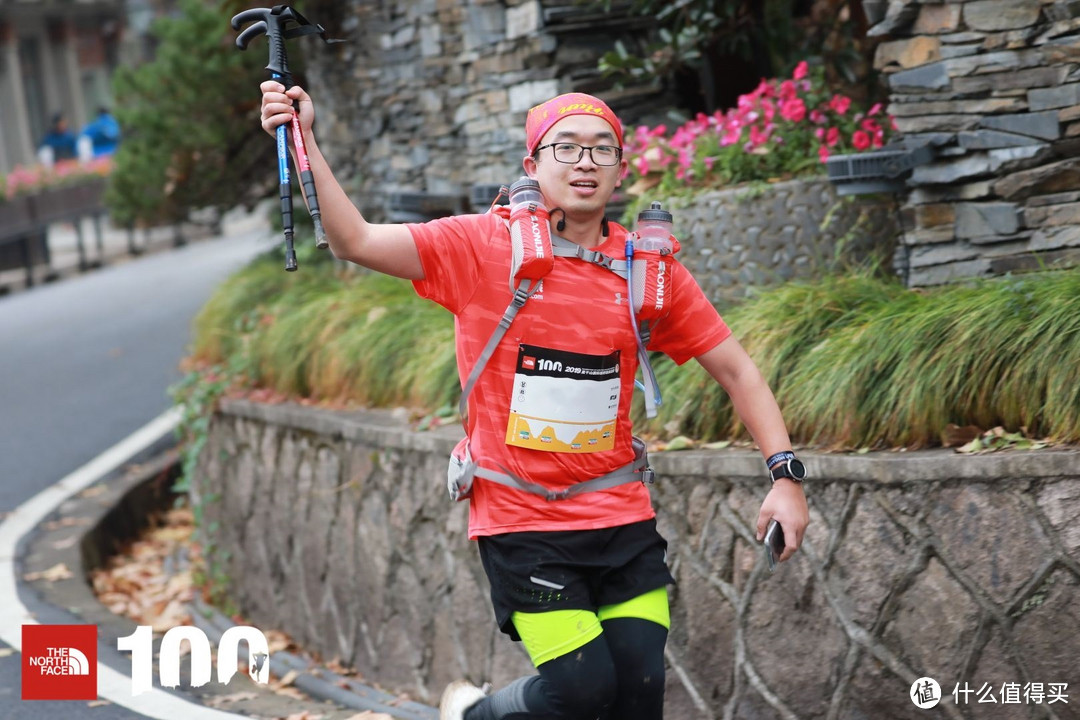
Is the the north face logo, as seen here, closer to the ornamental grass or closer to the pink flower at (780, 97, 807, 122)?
the ornamental grass

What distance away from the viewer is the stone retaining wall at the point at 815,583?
14.2 ft

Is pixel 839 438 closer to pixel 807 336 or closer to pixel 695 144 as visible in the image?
pixel 807 336

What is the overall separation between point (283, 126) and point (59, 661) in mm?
3671

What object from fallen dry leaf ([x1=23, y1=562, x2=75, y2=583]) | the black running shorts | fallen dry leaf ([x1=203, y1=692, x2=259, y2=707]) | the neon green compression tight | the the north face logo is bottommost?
fallen dry leaf ([x1=203, y1=692, x2=259, y2=707])

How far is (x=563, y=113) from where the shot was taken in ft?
12.1

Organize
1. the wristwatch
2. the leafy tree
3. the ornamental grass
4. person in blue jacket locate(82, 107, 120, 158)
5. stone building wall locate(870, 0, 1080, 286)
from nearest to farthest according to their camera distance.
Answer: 1. the wristwatch
2. the ornamental grass
3. stone building wall locate(870, 0, 1080, 286)
4. the leafy tree
5. person in blue jacket locate(82, 107, 120, 158)

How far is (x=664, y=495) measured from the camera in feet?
17.2

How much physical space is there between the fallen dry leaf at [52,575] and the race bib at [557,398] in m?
4.82

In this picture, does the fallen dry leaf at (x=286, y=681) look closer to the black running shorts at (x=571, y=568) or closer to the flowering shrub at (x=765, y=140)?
the flowering shrub at (x=765, y=140)

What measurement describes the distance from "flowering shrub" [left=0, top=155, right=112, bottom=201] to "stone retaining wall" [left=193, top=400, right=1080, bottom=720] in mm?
15986

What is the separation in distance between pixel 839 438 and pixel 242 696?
294cm

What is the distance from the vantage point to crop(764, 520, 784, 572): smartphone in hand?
3717mm

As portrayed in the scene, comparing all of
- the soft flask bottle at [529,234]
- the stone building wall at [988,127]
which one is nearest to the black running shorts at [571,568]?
the soft flask bottle at [529,234]

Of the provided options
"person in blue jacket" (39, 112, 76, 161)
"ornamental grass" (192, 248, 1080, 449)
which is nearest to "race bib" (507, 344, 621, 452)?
"ornamental grass" (192, 248, 1080, 449)
